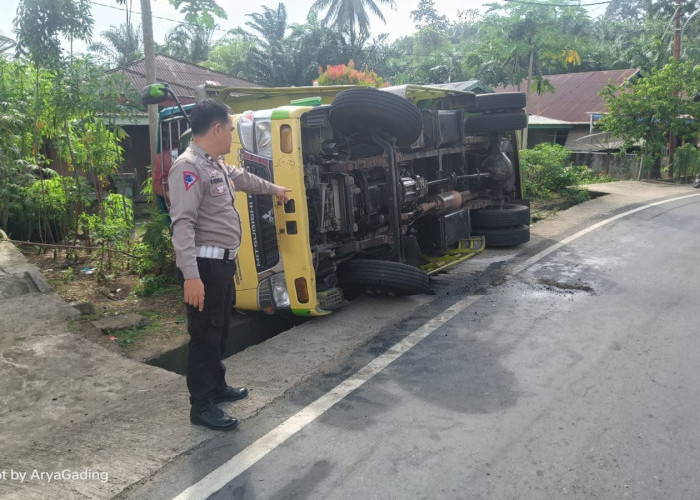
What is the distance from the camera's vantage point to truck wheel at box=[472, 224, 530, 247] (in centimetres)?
854

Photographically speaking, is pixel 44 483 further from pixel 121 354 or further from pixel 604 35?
pixel 604 35

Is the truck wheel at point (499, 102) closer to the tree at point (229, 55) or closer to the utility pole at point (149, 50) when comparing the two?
the utility pole at point (149, 50)

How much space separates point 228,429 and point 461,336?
2.29 m

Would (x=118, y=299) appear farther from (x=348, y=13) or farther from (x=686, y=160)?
(x=348, y=13)

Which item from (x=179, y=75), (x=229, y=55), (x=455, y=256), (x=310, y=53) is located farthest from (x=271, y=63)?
(x=455, y=256)

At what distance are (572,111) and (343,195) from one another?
2648 cm

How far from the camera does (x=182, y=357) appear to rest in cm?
550

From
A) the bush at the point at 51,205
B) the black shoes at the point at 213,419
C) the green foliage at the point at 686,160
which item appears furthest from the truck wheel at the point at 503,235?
the green foliage at the point at 686,160

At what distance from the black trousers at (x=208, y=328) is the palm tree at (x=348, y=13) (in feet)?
132

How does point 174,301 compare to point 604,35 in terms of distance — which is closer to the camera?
point 174,301

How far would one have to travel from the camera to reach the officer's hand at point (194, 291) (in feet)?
11.4

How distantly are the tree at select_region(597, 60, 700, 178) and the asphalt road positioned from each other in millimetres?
15351

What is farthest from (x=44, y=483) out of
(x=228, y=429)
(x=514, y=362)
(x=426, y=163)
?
(x=426, y=163)

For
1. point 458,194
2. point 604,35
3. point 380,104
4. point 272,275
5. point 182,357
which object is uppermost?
point 604,35
